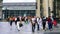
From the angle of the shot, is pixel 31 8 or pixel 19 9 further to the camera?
pixel 19 9

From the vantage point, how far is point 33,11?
216 ft

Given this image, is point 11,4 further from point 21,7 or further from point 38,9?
point 38,9

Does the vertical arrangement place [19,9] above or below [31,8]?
below

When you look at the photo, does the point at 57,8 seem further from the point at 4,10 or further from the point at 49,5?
the point at 4,10

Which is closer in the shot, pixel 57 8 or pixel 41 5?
pixel 57 8

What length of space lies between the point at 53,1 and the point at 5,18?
12500mm

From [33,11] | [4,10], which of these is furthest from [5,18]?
[33,11]

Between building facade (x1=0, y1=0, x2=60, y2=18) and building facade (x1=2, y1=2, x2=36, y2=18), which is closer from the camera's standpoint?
building facade (x1=0, y1=0, x2=60, y2=18)

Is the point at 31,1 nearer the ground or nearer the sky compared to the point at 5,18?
nearer the sky

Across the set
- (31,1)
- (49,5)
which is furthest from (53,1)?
(31,1)

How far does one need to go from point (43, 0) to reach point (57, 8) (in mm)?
5197

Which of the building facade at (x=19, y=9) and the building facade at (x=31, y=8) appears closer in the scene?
the building facade at (x=31, y=8)

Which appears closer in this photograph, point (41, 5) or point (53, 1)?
point (53, 1)

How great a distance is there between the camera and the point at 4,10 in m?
65.6
